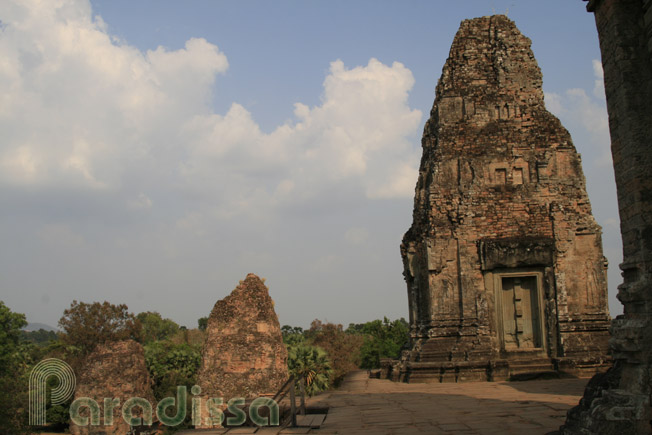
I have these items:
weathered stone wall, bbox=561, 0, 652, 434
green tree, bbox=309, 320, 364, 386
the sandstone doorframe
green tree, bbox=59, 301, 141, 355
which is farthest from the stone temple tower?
green tree, bbox=59, 301, 141, 355

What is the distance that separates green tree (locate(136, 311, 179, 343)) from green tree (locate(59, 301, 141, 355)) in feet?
72.4

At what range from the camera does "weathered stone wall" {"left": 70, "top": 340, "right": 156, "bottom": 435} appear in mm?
14430

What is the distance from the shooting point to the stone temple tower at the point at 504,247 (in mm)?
13109

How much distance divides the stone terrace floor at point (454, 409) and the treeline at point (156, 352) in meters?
3.03

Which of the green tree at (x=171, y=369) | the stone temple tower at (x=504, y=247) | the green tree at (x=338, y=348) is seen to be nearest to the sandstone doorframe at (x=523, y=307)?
the stone temple tower at (x=504, y=247)

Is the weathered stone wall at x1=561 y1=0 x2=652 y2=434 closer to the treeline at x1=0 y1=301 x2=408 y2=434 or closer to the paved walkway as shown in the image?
the paved walkway

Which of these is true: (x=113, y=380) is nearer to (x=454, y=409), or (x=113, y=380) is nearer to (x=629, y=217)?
(x=454, y=409)

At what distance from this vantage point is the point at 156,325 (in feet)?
204

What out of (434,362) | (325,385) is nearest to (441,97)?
(434,362)

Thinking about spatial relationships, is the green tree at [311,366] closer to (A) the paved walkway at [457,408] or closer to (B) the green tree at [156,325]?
(A) the paved walkway at [457,408]

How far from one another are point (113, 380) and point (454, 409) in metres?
10.1

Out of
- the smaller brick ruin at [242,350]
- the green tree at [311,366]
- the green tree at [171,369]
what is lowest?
the green tree at [171,369]

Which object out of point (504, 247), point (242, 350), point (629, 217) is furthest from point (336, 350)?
point (629, 217)

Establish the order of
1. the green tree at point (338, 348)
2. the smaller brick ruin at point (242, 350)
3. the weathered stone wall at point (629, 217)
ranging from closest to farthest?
the weathered stone wall at point (629, 217)
the smaller brick ruin at point (242, 350)
the green tree at point (338, 348)
